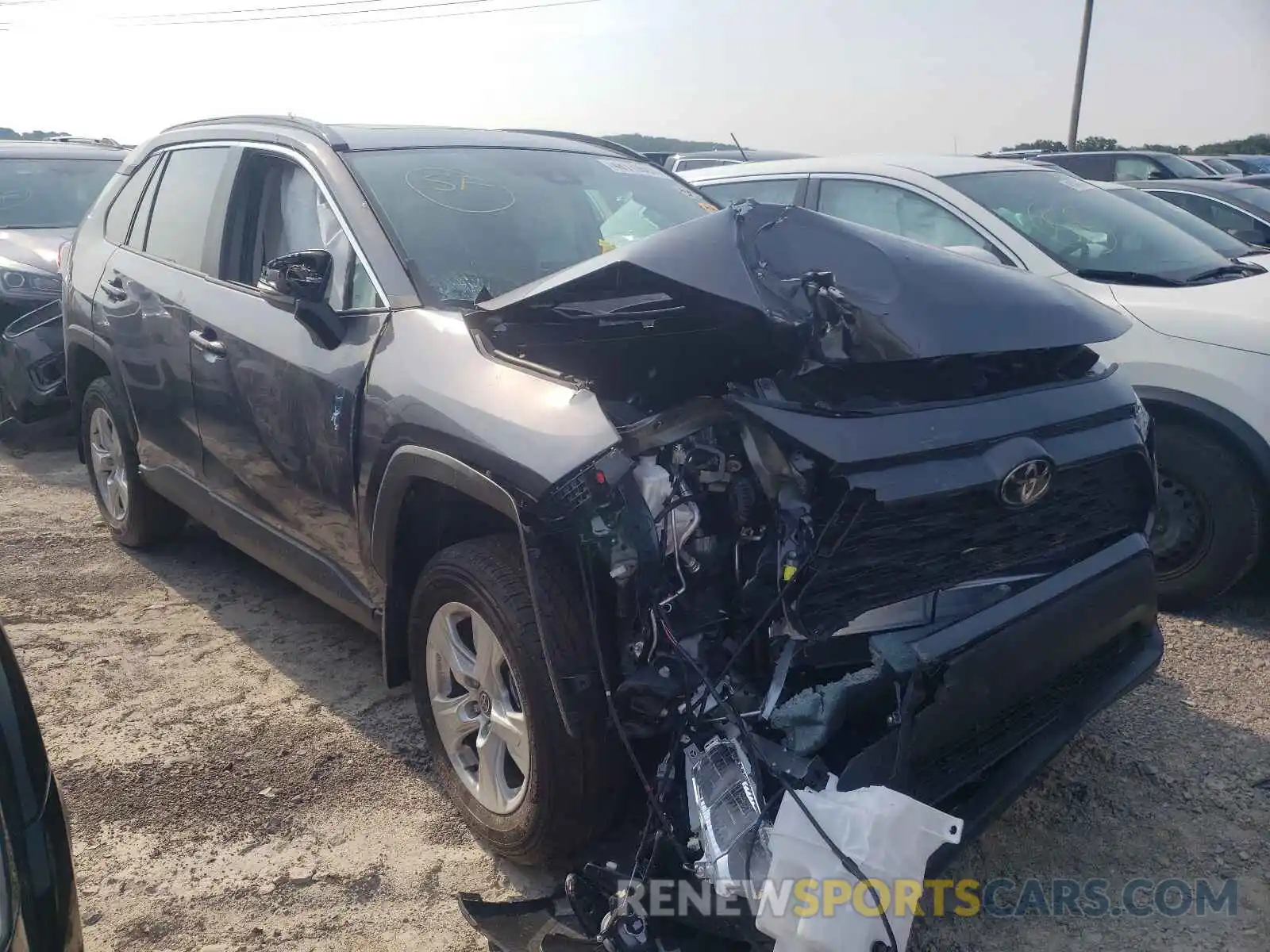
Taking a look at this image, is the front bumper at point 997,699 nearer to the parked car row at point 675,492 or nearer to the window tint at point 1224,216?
the parked car row at point 675,492

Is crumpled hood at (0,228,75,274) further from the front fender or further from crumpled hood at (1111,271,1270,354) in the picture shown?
crumpled hood at (1111,271,1270,354)

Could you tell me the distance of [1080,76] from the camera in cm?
2523

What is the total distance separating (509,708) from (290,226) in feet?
6.71

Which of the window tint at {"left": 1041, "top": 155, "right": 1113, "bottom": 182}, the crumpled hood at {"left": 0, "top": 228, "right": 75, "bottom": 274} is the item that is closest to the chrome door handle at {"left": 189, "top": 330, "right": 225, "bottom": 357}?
the crumpled hood at {"left": 0, "top": 228, "right": 75, "bottom": 274}

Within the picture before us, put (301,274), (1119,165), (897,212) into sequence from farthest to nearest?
(1119,165), (897,212), (301,274)

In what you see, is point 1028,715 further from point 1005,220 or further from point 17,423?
point 17,423

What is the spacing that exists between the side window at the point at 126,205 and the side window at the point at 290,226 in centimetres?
110

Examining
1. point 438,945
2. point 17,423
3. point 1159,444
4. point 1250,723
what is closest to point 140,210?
point 17,423

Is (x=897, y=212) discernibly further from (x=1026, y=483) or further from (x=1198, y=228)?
(x=1026, y=483)

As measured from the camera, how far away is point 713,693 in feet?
7.31

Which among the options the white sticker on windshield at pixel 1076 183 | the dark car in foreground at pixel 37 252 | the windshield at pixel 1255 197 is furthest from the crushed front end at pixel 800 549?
the windshield at pixel 1255 197

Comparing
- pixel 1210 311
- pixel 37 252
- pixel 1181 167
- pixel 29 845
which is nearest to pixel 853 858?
pixel 29 845

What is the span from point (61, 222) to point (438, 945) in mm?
7706

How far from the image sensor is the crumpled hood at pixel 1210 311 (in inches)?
160
